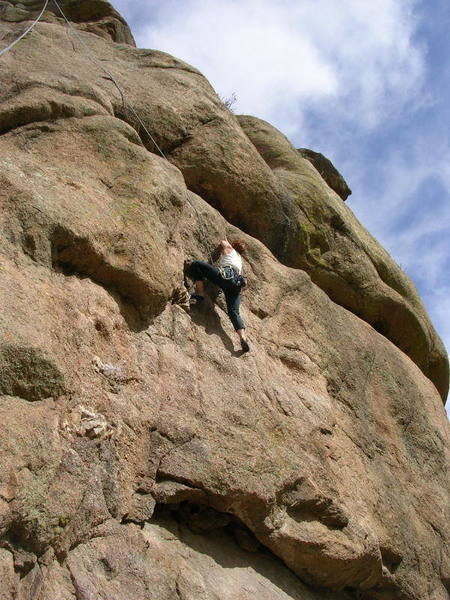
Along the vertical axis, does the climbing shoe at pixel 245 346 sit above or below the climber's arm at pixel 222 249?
below

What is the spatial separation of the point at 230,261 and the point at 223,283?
483 millimetres

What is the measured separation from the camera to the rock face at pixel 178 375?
21.4 ft

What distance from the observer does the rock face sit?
654 centimetres

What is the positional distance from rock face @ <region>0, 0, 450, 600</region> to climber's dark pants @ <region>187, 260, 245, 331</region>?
0.84 ft

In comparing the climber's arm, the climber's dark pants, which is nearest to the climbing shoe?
the climber's dark pants

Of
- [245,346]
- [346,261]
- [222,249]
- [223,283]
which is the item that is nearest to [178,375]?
[245,346]

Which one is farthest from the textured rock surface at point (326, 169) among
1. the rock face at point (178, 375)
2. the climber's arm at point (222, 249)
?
the climber's arm at point (222, 249)

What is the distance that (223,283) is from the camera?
975 centimetres

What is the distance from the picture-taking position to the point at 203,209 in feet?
36.0

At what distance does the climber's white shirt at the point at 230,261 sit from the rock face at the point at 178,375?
0.47 meters

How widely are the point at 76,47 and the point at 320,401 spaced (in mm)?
7320

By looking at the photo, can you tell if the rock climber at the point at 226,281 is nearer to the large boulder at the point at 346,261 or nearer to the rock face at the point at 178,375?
the rock face at the point at 178,375

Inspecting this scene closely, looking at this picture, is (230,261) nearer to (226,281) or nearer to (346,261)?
(226,281)

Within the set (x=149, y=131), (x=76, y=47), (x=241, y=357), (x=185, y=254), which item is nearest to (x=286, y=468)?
(x=241, y=357)
